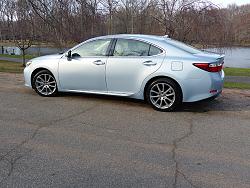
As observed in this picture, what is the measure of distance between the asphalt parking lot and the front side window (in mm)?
1039

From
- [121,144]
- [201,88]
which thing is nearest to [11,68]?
[201,88]

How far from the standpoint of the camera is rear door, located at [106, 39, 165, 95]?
6.04 metres

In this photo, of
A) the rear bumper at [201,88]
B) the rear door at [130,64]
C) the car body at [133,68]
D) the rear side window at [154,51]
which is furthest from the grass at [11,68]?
the rear bumper at [201,88]

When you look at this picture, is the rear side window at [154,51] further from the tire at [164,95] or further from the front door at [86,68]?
the front door at [86,68]

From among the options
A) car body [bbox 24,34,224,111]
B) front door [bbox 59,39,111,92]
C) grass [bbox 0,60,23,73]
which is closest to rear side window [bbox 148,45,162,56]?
car body [bbox 24,34,224,111]

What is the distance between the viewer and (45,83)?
7.09m

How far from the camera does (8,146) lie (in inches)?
160

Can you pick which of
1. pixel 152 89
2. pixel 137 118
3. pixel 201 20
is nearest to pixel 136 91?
pixel 152 89

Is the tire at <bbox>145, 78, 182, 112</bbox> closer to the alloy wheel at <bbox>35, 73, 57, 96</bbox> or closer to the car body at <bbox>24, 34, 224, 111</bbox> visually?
the car body at <bbox>24, 34, 224, 111</bbox>

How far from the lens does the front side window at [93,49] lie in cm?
654

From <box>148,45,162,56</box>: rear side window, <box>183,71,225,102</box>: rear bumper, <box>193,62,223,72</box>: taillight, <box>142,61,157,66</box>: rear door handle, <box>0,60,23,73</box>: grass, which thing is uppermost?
<box>148,45,162,56</box>: rear side window

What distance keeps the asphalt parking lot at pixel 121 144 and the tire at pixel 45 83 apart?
0.48 m

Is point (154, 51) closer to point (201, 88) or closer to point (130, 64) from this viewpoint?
point (130, 64)

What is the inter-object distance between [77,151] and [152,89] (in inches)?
100
